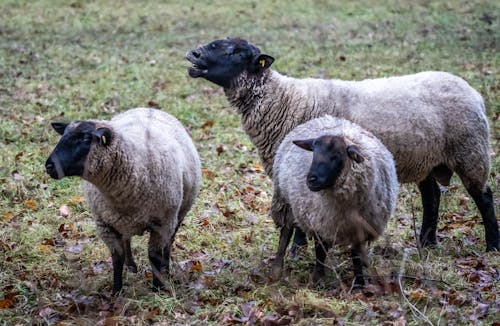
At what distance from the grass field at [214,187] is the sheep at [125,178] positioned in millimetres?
423

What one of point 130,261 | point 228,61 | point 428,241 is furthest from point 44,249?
point 428,241

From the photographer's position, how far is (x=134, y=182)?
6051 millimetres

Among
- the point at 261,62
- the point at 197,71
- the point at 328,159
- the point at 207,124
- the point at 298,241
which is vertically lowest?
the point at 298,241

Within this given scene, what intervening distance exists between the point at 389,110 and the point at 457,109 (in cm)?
75

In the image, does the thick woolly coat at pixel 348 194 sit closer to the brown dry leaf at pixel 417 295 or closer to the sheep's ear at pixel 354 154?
the sheep's ear at pixel 354 154

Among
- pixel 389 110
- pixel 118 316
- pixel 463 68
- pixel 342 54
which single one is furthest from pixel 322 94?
pixel 342 54

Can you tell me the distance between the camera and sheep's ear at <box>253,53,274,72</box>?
770 centimetres

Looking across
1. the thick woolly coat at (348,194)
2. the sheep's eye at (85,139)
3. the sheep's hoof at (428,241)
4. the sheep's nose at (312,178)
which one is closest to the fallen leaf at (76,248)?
the sheep's eye at (85,139)

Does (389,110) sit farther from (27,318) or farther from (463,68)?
(463,68)

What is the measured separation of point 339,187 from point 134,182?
173cm

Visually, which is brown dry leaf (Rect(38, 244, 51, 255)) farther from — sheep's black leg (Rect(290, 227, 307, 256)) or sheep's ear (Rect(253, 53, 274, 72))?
sheep's ear (Rect(253, 53, 274, 72))

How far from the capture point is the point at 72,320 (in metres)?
5.64

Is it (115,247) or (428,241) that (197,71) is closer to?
(115,247)

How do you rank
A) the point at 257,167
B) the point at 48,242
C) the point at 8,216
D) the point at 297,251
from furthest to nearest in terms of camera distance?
1. the point at 257,167
2. the point at 8,216
3. the point at 48,242
4. the point at 297,251
